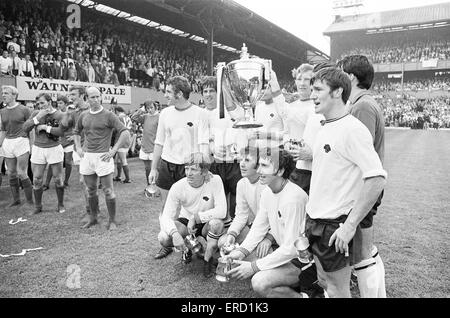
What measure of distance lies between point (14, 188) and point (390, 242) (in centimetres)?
585

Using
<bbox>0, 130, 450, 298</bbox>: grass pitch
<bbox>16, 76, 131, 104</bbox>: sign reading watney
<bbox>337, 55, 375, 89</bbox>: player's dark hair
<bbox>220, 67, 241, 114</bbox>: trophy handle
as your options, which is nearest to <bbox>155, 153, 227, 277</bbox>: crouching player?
<bbox>0, 130, 450, 298</bbox>: grass pitch

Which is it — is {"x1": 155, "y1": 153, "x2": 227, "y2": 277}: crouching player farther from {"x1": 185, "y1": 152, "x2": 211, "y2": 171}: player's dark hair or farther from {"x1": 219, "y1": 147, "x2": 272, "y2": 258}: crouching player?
{"x1": 219, "y1": 147, "x2": 272, "y2": 258}: crouching player

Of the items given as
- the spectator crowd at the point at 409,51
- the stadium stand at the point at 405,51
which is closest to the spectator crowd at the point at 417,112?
the stadium stand at the point at 405,51

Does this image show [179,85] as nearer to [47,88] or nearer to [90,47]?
[47,88]

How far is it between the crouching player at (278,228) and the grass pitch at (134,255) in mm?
641

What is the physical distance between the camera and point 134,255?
4066mm

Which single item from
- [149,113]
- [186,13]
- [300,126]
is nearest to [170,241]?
[300,126]

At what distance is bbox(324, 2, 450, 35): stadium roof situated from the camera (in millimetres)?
40656

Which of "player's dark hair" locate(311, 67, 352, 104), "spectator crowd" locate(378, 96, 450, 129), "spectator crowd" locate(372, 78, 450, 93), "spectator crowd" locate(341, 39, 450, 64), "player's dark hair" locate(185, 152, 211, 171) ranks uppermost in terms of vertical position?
"spectator crowd" locate(341, 39, 450, 64)

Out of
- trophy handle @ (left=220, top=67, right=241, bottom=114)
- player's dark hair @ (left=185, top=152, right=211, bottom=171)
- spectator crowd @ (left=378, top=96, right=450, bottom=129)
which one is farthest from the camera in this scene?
spectator crowd @ (left=378, top=96, right=450, bottom=129)

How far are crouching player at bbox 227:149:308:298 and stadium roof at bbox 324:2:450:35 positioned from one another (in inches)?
1808

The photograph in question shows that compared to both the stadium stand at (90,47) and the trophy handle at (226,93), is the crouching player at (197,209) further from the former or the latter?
the stadium stand at (90,47)

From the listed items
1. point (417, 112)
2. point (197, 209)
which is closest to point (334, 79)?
point (197, 209)

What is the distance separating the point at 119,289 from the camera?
3.24m
